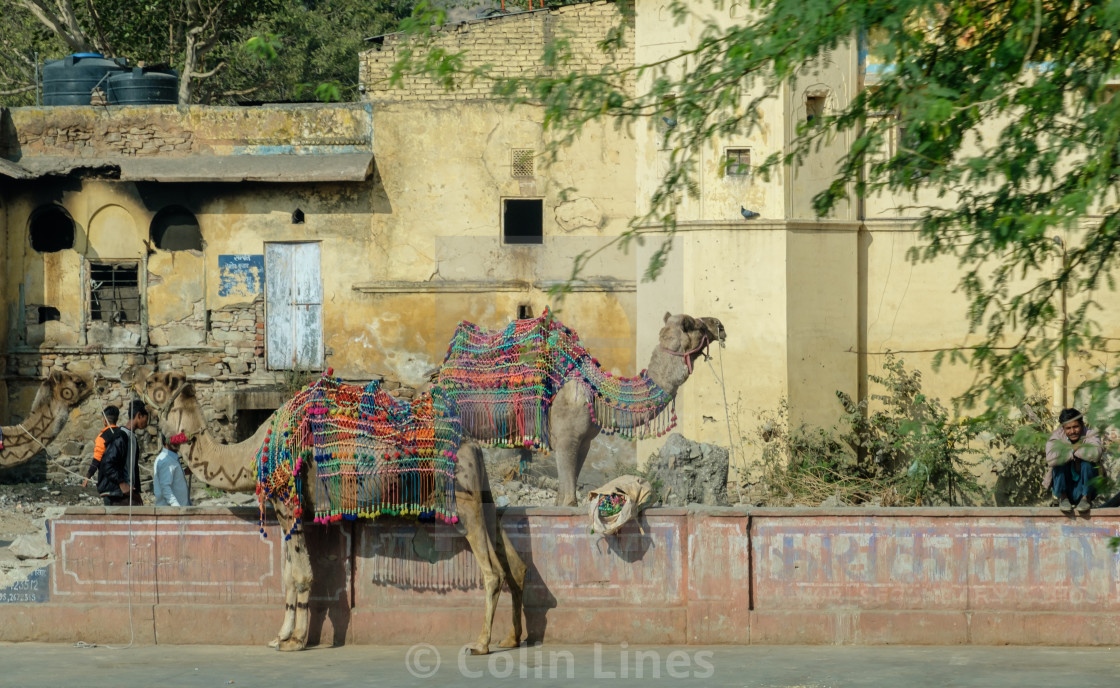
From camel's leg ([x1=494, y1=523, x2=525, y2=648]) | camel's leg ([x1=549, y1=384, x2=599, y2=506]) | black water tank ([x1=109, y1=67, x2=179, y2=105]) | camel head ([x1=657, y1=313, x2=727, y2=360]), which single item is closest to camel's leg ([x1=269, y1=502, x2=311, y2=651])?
camel's leg ([x1=494, y1=523, x2=525, y2=648])

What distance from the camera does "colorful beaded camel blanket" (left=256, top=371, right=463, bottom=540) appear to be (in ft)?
33.3

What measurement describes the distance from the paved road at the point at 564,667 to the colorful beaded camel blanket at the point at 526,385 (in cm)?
203

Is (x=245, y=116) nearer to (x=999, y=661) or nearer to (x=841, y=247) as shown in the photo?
(x=841, y=247)

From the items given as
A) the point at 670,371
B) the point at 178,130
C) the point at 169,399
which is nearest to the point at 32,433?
the point at 169,399

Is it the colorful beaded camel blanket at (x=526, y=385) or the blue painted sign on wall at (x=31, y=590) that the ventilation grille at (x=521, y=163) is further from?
the blue painted sign on wall at (x=31, y=590)

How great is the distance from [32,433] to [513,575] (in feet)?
15.4

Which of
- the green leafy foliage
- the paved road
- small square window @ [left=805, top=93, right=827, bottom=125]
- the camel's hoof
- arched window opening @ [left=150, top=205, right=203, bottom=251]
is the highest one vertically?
small square window @ [left=805, top=93, right=827, bottom=125]

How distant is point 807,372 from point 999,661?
799cm

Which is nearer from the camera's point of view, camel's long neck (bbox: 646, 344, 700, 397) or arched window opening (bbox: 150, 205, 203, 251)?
camel's long neck (bbox: 646, 344, 700, 397)

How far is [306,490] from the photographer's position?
10.3m

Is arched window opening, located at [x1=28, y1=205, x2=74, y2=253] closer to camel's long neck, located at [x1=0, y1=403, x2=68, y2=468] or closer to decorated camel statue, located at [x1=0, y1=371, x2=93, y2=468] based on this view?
camel's long neck, located at [x1=0, y1=403, x2=68, y2=468]

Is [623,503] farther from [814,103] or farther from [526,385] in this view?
[814,103]

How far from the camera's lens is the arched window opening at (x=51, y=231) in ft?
68.6

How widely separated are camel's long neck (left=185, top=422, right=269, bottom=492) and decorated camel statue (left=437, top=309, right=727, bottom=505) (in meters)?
1.73
